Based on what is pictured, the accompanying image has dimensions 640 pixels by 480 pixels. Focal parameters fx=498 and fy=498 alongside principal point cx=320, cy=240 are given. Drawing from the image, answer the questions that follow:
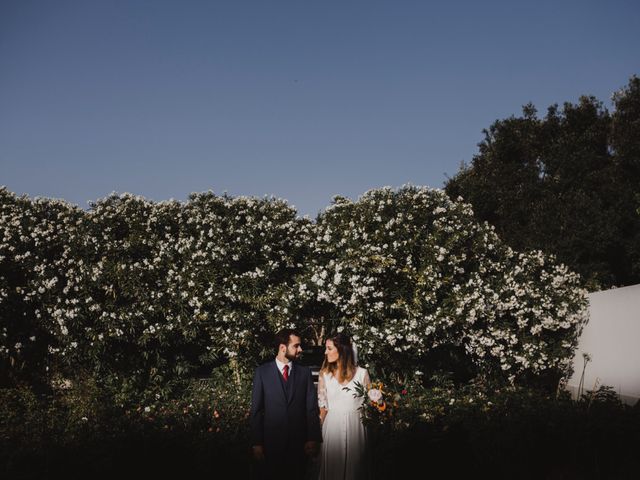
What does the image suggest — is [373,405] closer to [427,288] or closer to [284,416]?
[284,416]

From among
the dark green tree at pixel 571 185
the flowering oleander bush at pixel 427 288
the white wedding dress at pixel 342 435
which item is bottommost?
the white wedding dress at pixel 342 435

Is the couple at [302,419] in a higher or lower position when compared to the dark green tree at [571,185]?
lower

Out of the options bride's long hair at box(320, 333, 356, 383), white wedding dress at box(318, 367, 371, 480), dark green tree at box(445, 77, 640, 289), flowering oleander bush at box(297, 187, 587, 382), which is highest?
dark green tree at box(445, 77, 640, 289)

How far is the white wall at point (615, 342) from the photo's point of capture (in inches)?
417

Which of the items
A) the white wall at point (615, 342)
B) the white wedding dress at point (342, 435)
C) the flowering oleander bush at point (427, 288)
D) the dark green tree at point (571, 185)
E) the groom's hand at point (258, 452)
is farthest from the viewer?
the dark green tree at point (571, 185)

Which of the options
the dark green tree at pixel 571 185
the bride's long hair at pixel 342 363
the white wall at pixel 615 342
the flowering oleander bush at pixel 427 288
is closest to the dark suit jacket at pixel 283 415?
the bride's long hair at pixel 342 363

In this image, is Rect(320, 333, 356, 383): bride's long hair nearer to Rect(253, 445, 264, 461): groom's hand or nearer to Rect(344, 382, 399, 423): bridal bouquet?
Rect(344, 382, 399, 423): bridal bouquet

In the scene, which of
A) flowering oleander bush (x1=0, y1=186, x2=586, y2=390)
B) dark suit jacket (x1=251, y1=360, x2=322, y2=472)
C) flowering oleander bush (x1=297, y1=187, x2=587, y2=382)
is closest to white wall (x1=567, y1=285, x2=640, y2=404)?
flowering oleander bush (x1=297, y1=187, x2=587, y2=382)

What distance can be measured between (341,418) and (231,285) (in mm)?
4786

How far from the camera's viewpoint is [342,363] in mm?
5344

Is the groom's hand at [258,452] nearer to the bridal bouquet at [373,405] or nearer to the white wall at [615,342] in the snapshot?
the bridal bouquet at [373,405]

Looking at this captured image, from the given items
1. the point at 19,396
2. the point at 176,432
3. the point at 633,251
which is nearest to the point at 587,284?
the point at 633,251

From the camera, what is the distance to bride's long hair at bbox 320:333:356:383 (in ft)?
17.4

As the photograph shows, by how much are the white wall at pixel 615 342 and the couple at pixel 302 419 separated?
697 cm
